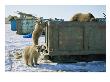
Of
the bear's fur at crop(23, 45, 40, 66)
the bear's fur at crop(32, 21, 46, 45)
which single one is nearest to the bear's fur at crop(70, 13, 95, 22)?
the bear's fur at crop(32, 21, 46, 45)

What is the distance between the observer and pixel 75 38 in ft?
6.74

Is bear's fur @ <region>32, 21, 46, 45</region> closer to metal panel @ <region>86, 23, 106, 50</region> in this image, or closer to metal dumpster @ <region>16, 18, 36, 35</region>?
metal dumpster @ <region>16, 18, 36, 35</region>

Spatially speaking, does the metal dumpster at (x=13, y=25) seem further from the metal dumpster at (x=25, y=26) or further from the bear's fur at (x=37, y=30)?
the bear's fur at (x=37, y=30)

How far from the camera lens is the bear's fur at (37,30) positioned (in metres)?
2.03

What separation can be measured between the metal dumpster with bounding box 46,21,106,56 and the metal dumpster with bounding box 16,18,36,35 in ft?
0.36

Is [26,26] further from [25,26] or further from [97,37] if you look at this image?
[97,37]

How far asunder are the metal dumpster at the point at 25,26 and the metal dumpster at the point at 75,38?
11 cm

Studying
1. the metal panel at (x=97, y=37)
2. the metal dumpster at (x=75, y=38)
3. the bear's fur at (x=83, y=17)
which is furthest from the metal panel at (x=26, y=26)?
the metal panel at (x=97, y=37)

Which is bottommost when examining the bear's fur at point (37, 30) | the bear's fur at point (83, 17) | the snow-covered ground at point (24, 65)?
the snow-covered ground at point (24, 65)

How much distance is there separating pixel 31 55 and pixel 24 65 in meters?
0.09

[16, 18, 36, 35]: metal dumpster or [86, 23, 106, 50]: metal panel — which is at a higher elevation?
[16, 18, 36, 35]: metal dumpster

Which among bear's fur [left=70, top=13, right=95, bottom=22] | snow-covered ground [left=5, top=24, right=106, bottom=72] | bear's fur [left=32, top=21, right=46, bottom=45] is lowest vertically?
snow-covered ground [left=5, top=24, right=106, bottom=72]

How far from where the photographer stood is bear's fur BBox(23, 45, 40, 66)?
2043mm
